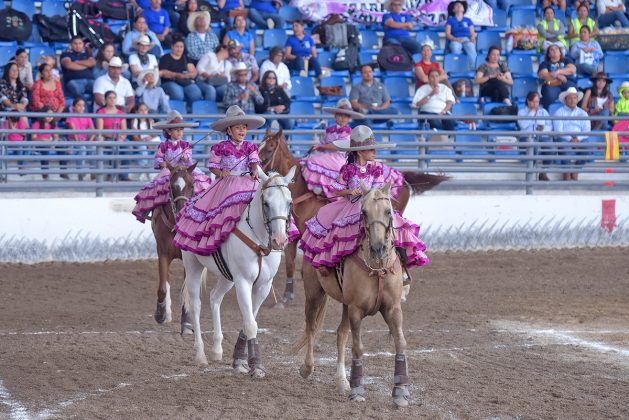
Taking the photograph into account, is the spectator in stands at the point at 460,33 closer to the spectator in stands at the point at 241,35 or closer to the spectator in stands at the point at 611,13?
the spectator in stands at the point at 611,13

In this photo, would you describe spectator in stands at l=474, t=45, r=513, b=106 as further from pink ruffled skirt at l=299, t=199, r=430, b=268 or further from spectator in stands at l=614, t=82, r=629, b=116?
pink ruffled skirt at l=299, t=199, r=430, b=268

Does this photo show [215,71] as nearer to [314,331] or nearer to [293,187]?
[293,187]

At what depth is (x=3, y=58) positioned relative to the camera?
19.1 metres

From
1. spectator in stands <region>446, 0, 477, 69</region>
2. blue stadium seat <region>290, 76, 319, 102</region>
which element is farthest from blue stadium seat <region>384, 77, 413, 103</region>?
spectator in stands <region>446, 0, 477, 69</region>

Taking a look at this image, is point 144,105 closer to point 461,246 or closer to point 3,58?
point 3,58

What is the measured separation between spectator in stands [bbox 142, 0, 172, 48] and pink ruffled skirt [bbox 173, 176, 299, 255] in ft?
35.1

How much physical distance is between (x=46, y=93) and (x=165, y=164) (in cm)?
653

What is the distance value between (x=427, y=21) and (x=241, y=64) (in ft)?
18.5

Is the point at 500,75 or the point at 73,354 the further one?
the point at 500,75

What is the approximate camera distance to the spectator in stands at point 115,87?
59.4 feet

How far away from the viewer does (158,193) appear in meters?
12.2

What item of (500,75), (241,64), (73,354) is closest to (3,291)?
(73,354)

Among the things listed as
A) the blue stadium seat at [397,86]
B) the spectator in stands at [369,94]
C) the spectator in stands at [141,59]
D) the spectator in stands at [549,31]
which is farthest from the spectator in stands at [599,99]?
the spectator in stands at [141,59]

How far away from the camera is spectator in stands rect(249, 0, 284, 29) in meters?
21.7
